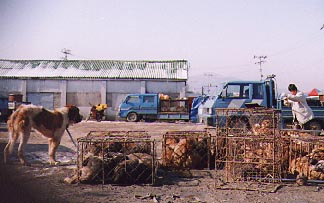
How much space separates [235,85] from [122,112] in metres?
9.76

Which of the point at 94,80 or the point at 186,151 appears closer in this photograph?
the point at 186,151

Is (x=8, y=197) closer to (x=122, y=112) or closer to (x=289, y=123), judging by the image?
(x=289, y=123)

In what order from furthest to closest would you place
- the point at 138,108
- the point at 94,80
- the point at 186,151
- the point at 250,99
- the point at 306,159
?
the point at 94,80 < the point at 138,108 < the point at 250,99 < the point at 186,151 < the point at 306,159

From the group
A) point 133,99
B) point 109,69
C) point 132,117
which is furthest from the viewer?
point 109,69

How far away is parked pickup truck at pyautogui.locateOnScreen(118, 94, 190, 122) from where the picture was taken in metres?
20.1

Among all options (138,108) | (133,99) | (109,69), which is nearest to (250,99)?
(138,108)

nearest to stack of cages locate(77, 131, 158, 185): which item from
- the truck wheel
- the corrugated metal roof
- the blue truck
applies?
the blue truck

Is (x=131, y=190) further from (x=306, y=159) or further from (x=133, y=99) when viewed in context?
(x=133, y=99)

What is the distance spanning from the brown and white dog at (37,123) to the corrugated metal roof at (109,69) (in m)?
16.2

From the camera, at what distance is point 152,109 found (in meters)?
20.2

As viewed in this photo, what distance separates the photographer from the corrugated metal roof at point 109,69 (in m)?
23.2

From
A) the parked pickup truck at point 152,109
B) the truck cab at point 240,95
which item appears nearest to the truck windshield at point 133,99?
the parked pickup truck at point 152,109

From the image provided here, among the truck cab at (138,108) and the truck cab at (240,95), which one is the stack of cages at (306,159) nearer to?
the truck cab at (240,95)

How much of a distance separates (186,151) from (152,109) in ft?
44.5
